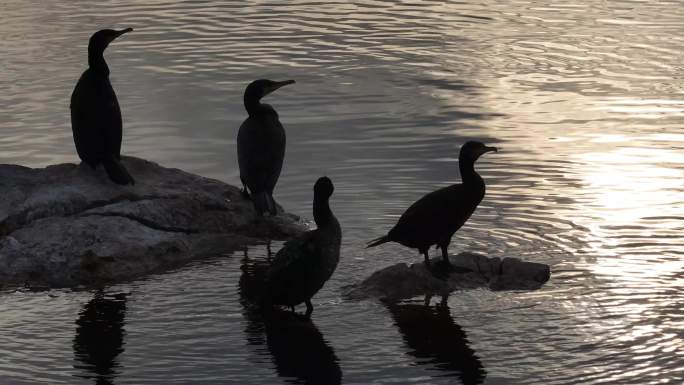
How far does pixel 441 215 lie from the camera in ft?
40.5

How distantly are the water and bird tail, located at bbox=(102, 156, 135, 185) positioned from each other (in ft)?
4.81

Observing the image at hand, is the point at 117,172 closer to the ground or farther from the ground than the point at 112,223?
farther from the ground

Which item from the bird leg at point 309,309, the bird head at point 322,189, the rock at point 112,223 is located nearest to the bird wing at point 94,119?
the rock at point 112,223

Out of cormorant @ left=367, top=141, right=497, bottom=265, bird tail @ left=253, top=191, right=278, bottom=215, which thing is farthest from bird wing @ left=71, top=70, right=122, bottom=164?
cormorant @ left=367, top=141, right=497, bottom=265

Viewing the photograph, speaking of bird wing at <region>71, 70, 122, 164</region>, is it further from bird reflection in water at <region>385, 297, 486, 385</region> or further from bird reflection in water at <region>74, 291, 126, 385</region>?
bird reflection in water at <region>385, 297, 486, 385</region>

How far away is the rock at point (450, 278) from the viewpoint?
12.0m

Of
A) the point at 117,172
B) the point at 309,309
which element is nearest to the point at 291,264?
the point at 309,309

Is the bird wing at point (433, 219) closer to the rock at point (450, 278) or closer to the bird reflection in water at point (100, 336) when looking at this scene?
the rock at point (450, 278)

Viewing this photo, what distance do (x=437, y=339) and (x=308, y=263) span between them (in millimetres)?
1184

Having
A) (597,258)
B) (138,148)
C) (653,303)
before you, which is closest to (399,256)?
(597,258)

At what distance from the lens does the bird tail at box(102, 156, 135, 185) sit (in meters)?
14.2

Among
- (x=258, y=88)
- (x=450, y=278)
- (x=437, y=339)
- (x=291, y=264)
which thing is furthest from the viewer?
(x=258, y=88)

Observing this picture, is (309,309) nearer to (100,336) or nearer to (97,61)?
(100,336)

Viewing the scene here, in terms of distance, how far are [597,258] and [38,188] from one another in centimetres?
532
